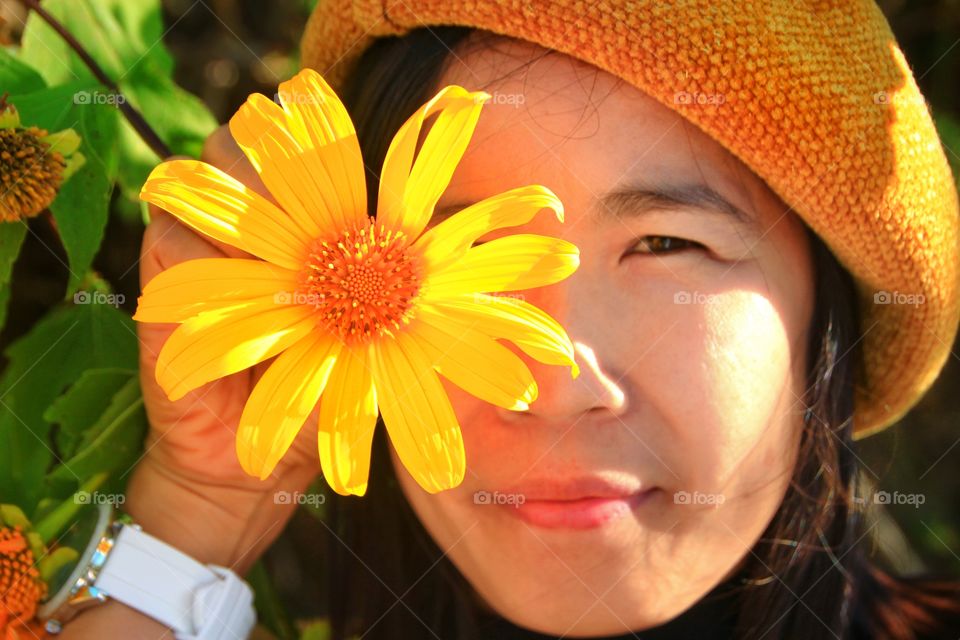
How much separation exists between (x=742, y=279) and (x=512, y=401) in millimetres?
352

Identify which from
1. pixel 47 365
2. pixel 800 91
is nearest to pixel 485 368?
pixel 800 91

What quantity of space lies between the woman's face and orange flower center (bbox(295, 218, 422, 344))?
104mm

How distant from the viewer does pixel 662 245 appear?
3.74ft

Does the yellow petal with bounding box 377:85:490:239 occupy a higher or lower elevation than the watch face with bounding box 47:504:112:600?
higher

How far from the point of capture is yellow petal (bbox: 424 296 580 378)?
968mm

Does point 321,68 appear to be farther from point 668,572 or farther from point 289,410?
point 668,572

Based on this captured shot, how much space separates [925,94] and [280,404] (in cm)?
162

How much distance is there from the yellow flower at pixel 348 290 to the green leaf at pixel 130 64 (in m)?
0.50

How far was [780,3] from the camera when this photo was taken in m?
1.11

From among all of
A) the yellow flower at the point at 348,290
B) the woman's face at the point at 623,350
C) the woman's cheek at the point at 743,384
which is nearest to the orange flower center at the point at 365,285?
the yellow flower at the point at 348,290

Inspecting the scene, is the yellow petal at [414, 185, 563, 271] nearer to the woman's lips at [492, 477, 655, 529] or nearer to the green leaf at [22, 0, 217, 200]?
the woman's lips at [492, 477, 655, 529]

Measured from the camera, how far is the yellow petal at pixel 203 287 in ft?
3.26

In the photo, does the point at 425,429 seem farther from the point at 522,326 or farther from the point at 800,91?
the point at 800,91

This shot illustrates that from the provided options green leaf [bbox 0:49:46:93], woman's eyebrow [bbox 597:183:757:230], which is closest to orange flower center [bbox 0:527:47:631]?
green leaf [bbox 0:49:46:93]
